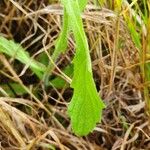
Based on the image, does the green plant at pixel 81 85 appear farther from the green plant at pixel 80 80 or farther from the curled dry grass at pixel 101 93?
the curled dry grass at pixel 101 93

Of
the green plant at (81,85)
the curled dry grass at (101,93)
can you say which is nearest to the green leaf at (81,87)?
the green plant at (81,85)

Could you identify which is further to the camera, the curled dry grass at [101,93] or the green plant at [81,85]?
the curled dry grass at [101,93]

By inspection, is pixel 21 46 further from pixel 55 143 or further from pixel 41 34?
pixel 55 143

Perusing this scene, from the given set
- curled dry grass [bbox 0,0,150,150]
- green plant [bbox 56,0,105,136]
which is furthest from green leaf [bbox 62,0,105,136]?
curled dry grass [bbox 0,0,150,150]

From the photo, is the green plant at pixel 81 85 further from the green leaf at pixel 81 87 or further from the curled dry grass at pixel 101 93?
the curled dry grass at pixel 101 93

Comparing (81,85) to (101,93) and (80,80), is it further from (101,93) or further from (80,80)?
(101,93)

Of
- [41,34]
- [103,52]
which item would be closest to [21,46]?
[41,34]

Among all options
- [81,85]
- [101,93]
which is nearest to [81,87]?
[81,85]
